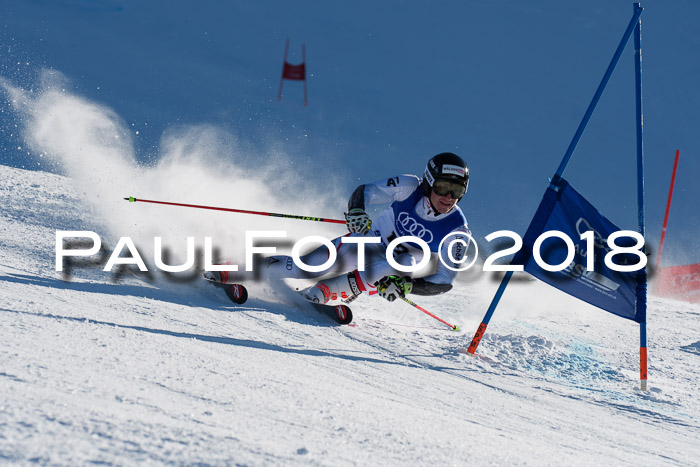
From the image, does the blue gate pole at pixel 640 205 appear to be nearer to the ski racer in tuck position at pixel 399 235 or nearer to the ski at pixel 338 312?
the ski racer in tuck position at pixel 399 235

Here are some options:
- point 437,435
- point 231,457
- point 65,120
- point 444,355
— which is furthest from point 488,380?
point 65,120

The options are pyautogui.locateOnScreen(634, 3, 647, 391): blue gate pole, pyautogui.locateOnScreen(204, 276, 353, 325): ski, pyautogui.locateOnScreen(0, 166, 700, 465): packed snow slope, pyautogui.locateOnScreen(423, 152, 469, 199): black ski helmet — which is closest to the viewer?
pyautogui.locateOnScreen(0, 166, 700, 465): packed snow slope

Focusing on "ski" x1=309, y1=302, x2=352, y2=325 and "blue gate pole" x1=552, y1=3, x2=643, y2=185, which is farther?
"ski" x1=309, y1=302, x2=352, y2=325

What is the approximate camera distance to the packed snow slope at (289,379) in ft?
4.88

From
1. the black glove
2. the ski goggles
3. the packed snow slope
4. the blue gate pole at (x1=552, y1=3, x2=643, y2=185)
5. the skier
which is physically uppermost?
the blue gate pole at (x1=552, y1=3, x2=643, y2=185)

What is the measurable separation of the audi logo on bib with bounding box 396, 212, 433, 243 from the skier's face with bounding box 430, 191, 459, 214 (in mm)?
232

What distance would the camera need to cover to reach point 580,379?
4.34 m

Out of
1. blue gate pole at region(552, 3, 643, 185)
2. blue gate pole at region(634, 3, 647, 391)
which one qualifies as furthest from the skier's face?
blue gate pole at region(634, 3, 647, 391)

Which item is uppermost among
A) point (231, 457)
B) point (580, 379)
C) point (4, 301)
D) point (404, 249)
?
point (404, 249)

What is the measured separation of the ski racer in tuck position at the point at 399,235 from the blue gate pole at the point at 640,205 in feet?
4.22

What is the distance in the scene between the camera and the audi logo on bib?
483 centimetres

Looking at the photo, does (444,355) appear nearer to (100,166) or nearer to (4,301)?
(4,301)

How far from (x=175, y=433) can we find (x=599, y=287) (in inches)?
147

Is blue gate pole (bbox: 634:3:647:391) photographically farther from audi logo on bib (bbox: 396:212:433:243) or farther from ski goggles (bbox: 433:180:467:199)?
audi logo on bib (bbox: 396:212:433:243)
